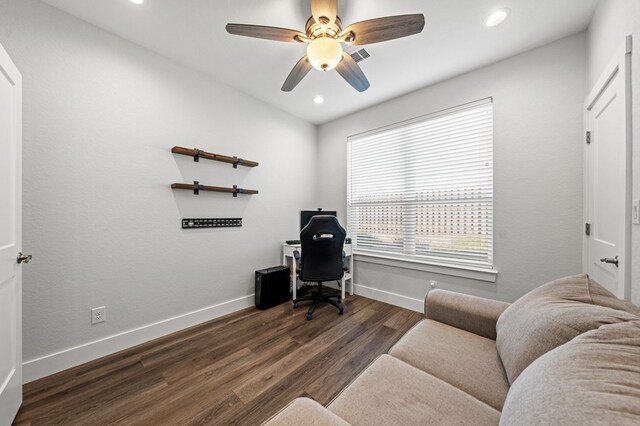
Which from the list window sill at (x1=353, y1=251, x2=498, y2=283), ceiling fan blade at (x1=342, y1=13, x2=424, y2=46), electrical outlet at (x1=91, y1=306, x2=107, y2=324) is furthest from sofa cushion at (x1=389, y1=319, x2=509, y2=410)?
electrical outlet at (x1=91, y1=306, x2=107, y2=324)

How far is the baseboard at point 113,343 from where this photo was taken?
1.66m

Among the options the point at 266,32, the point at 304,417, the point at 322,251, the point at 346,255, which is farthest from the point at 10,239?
the point at 346,255

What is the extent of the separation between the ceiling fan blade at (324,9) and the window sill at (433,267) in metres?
2.50

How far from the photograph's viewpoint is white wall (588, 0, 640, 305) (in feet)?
3.76

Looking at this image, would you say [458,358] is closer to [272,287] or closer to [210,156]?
[272,287]

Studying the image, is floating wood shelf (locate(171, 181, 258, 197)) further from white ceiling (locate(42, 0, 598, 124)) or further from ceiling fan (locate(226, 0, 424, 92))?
ceiling fan (locate(226, 0, 424, 92))

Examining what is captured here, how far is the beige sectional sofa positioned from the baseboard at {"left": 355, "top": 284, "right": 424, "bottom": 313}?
1317mm

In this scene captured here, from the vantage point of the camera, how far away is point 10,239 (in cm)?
131

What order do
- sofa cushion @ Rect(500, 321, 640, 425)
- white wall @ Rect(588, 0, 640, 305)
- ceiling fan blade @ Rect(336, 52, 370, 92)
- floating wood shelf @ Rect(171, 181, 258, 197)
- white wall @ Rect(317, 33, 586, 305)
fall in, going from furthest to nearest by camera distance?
floating wood shelf @ Rect(171, 181, 258, 197), white wall @ Rect(317, 33, 586, 305), ceiling fan blade @ Rect(336, 52, 370, 92), white wall @ Rect(588, 0, 640, 305), sofa cushion @ Rect(500, 321, 640, 425)

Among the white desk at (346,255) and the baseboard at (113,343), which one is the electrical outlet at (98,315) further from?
the white desk at (346,255)

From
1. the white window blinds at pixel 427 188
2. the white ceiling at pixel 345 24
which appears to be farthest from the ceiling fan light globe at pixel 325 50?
the white window blinds at pixel 427 188

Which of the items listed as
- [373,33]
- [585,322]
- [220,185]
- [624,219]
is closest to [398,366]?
[585,322]

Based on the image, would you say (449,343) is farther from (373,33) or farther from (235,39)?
(235,39)

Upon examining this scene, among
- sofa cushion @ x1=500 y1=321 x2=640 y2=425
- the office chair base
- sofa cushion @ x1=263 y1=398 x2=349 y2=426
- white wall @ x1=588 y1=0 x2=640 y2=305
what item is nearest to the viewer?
sofa cushion @ x1=500 y1=321 x2=640 y2=425
